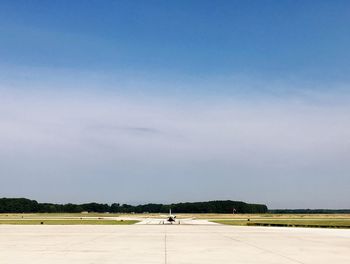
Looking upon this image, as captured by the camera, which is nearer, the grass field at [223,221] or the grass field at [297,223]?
the grass field at [297,223]

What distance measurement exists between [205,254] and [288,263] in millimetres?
5010

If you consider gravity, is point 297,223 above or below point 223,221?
below

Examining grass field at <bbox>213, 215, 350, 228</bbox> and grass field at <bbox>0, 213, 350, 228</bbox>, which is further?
grass field at <bbox>0, 213, 350, 228</bbox>

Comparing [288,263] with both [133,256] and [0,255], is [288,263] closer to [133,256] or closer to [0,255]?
[133,256]

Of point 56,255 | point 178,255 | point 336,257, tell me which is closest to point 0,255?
point 56,255

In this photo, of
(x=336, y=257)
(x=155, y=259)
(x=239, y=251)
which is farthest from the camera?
(x=239, y=251)

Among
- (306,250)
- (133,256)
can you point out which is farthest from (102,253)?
(306,250)

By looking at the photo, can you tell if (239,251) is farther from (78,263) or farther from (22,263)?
(22,263)

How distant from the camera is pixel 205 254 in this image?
22953 millimetres

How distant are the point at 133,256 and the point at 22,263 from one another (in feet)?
17.3

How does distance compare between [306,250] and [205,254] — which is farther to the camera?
[306,250]

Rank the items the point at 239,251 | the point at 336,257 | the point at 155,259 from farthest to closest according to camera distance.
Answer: the point at 239,251 → the point at 336,257 → the point at 155,259

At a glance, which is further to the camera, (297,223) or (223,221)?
(223,221)

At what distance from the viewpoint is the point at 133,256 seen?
71.0 feet
